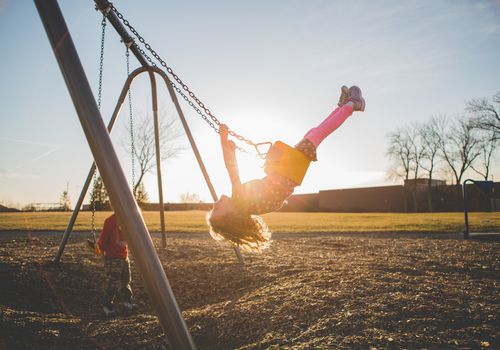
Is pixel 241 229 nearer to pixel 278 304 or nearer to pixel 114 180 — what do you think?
pixel 278 304

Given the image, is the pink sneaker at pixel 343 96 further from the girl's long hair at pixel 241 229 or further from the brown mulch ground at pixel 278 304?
the brown mulch ground at pixel 278 304

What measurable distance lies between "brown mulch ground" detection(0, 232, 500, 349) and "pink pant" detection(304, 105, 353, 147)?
156cm

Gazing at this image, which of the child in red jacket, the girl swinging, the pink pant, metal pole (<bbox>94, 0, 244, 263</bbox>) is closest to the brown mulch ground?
the child in red jacket

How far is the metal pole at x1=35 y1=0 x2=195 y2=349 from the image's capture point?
1.47 meters

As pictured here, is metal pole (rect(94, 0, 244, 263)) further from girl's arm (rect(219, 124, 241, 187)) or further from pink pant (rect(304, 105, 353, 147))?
pink pant (rect(304, 105, 353, 147))

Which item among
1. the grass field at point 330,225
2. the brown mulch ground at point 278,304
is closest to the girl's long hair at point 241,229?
the brown mulch ground at point 278,304

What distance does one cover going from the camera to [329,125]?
125 inches

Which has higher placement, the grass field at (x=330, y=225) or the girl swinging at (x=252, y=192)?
the girl swinging at (x=252, y=192)

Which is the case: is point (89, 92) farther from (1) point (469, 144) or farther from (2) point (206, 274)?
(1) point (469, 144)


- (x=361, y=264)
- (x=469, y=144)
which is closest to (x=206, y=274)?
(x=361, y=264)

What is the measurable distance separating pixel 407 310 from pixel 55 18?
325 centimetres

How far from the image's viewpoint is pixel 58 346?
299cm

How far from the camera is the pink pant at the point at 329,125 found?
3098mm

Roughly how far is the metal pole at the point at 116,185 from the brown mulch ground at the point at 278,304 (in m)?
1.35
